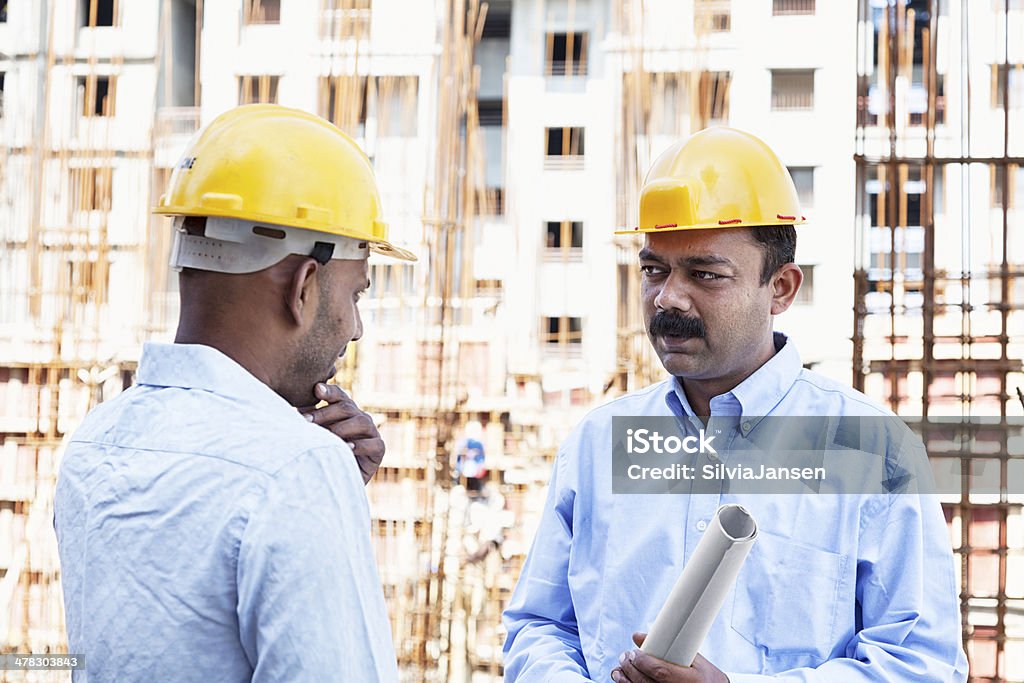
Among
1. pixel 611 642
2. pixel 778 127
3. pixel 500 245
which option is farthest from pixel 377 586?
pixel 778 127

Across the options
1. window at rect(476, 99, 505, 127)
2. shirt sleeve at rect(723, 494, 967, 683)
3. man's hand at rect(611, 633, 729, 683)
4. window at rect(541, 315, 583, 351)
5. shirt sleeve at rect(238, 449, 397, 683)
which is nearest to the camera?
shirt sleeve at rect(238, 449, 397, 683)

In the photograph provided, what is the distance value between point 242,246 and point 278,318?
3.1 inches

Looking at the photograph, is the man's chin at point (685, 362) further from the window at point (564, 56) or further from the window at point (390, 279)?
the window at point (564, 56)

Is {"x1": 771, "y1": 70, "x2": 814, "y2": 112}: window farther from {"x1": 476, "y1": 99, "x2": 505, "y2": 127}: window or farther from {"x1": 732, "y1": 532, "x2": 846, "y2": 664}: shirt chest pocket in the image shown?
{"x1": 732, "y1": 532, "x2": 846, "y2": 664}: shirt chest pocket

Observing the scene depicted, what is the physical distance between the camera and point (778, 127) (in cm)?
1276

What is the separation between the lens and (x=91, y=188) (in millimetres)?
4855

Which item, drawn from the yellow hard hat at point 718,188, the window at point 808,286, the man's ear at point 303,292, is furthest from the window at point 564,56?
the man's ear at point 303,292

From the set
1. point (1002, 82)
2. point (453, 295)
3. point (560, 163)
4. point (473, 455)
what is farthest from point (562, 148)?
point (1002, 82)

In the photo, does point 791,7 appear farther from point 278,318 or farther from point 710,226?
point 278,318

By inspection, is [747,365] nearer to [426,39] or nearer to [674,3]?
[674,3]

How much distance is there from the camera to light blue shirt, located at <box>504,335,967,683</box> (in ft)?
4.57

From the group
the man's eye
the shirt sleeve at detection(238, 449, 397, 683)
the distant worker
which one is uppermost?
the man's eye

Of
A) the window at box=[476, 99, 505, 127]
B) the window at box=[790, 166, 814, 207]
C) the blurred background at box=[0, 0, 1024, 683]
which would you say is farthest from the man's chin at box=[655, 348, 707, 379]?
the window at box=[476, 99, 505, 127]
